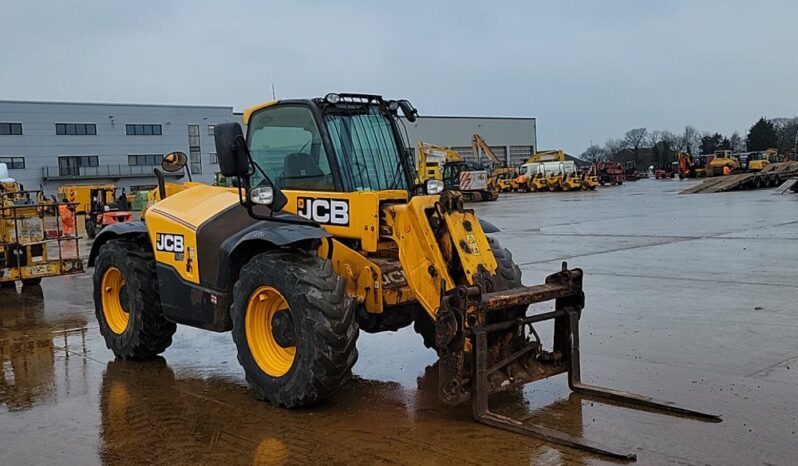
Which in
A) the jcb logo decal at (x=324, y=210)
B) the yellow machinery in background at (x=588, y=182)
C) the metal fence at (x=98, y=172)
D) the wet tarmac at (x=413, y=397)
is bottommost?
the wet tarmac at (x=413, y=397)

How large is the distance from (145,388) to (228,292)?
1.17 metres

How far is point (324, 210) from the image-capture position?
21.1 feet

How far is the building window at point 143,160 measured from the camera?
72.1 metres

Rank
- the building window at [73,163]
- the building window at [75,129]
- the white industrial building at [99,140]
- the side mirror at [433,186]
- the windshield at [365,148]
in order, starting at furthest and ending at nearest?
the building window at [75,129], the building window at [73,163], the white industrial building at [99,140], the side mirror at [433,186], the windshield at [365,148]

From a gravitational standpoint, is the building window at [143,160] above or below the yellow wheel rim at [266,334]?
above

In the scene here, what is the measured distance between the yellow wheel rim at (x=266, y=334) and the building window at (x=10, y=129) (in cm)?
6798

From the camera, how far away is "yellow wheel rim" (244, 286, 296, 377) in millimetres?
6043

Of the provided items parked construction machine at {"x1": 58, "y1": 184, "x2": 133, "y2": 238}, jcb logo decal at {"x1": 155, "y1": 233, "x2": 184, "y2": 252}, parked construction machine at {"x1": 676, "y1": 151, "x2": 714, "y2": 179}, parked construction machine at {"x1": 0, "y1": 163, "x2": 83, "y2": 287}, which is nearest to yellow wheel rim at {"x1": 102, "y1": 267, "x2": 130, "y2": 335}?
jcb logo decal at {"x1": 155, "y1": 233, "x2": 184, "y2": 252}

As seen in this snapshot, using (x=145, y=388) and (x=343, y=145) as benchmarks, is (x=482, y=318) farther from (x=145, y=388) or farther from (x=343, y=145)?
(x=145, y=388)

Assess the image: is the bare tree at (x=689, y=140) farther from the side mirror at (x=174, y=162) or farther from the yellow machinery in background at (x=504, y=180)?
the side mirror at (x=174, y=162)

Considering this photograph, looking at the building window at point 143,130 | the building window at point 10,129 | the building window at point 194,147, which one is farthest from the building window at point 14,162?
the building window at point 194,147

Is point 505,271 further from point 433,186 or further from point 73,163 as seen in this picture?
point 73,163

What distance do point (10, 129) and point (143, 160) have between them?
37.4 feet

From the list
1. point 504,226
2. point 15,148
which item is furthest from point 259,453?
point 15,148
